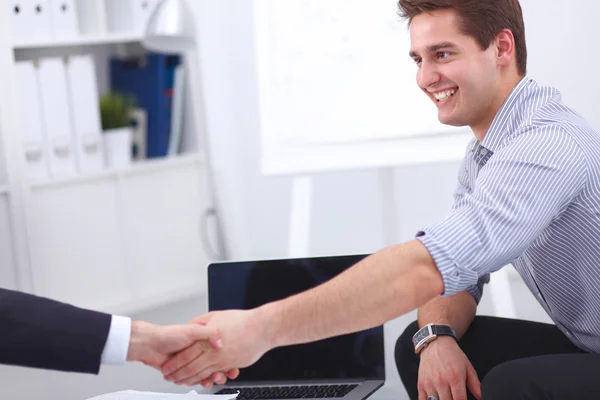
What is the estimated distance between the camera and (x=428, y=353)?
167cm

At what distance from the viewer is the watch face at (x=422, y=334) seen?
5.55 ft

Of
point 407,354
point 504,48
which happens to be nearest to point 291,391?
point 407,354

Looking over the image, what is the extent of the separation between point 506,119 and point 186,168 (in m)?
1.69

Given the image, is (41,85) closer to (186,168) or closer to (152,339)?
(186,168)

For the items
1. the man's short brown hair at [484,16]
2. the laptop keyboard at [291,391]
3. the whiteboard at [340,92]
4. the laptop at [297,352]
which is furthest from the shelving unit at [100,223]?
the man's short brown hair at [484,16]

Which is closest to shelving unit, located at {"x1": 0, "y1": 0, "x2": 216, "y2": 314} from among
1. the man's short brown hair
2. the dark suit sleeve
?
the dark suit sleeve

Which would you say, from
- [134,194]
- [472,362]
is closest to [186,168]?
[134,194]

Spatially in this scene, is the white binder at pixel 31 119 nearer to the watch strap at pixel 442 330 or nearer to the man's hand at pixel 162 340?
the man's hand at pixel 162 340

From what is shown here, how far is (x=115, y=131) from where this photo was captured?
2.84 metres

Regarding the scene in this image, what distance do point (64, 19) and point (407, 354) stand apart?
158cm

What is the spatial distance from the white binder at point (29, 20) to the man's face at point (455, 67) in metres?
1.41

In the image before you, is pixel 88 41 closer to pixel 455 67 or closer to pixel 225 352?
pixel 455 67

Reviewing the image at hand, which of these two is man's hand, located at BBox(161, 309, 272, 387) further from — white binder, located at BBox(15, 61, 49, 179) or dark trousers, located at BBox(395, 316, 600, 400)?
white binder, located at BBox(15, 61, 49, 179)

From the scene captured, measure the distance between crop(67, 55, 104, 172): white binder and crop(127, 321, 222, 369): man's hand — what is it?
137cm
